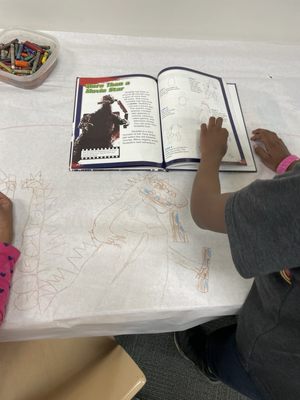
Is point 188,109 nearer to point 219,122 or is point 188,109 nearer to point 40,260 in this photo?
point 219,122

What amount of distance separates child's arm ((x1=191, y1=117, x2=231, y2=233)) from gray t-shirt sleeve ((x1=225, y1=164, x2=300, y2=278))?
79mm

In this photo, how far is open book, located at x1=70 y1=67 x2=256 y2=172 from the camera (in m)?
0.59

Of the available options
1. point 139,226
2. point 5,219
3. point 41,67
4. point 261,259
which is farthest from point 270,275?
point 41,67

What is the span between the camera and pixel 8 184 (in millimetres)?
546

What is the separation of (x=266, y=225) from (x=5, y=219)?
15.3 inches

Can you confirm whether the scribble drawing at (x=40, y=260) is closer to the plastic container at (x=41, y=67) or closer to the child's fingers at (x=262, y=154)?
the plastic container at (x=41, y=67)

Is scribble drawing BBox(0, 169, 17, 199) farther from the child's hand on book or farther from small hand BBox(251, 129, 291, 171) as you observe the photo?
small hand BBox(251, 129, 291, 171)

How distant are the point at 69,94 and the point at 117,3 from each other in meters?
0.28

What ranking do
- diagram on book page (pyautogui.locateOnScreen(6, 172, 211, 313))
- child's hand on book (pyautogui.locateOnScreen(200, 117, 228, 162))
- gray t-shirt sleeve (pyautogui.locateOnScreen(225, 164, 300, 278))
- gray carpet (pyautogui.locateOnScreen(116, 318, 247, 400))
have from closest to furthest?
gray t-shirt sleeve (pyautogui.locateOnScreen(225, 164, 300, 278))
diagram on book page (pyautogui.locateOnScreen(6, 172, 211, 313))
child's hand on book (pyautogui.locateOnScreen(200, 117, 228, 162))
gray carpet (pyautogui.locateOnScreen(116, 318, 247, 400))

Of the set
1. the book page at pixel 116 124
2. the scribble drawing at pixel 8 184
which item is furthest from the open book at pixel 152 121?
the scribble drawing at pixel 8 184

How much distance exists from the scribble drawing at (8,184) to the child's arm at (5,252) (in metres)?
0.02

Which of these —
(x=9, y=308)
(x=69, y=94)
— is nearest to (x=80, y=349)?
(x=9, y=308)

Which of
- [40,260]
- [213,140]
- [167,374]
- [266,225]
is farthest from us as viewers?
[167,374]

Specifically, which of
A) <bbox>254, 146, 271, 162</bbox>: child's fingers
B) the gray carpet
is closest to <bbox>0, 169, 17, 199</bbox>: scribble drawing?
<bbox>254, 146, 271, 162</bbox>: child's fingers
